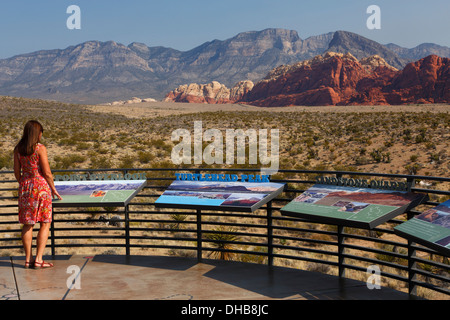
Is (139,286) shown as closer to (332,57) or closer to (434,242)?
(434,242)

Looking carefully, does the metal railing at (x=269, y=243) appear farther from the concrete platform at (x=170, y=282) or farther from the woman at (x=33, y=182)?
the woman at (x=33, y=182)

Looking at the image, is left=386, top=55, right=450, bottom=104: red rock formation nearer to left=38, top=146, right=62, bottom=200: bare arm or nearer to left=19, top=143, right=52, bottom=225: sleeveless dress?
left=38, top=146, right=62, bottom=200: bare arm

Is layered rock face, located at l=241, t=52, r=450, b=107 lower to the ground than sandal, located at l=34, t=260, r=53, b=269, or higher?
higher

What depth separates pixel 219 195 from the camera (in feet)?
23.0

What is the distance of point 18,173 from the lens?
701 cm

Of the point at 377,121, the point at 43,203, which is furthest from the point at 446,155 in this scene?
the point at 43,203

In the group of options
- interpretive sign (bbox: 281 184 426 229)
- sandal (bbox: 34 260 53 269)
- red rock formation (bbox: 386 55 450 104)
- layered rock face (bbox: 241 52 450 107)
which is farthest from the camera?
layered rock face (bbox: 241 52 450 107)

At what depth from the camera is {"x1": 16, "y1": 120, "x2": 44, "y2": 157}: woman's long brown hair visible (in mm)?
6750

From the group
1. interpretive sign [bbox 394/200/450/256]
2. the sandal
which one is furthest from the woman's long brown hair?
interpretive sign [bbox 394/200/450/256]

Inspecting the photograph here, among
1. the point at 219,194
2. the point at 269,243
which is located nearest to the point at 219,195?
the point at 219,194

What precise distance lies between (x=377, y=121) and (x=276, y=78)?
14123cm
